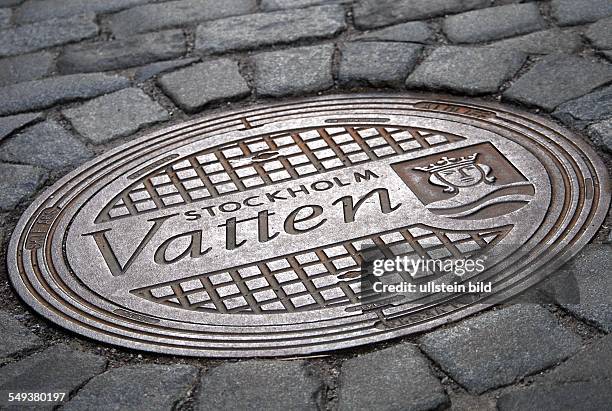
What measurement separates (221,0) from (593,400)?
8.97 ft

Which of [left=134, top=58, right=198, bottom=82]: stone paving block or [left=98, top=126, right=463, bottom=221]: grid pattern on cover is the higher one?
[left=134, top=58, right=198, bottom=82]: stone paving block

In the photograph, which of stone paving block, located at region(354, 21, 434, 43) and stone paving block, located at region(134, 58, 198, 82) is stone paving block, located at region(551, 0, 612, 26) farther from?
stone paving block, located at region(134, 58, 198, 82)

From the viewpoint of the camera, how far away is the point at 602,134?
3.32 m

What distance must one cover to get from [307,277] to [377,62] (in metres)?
1.31

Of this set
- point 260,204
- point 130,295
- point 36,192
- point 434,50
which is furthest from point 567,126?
point 36,192

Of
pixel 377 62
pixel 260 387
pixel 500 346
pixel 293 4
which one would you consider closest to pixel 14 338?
pixel 260 387

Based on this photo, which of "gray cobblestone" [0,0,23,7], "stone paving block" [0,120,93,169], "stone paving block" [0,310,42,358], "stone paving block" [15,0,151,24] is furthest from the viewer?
"gray cobblestone" [0,0,23,7]

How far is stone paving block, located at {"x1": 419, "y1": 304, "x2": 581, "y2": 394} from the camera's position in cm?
248

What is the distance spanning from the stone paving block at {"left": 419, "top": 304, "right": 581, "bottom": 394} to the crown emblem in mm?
685

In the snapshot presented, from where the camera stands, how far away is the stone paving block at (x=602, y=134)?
3.28 meters

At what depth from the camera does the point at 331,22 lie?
422 cm

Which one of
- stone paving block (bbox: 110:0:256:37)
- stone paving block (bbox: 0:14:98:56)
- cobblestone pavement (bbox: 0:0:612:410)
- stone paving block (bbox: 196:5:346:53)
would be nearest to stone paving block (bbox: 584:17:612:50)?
cobblestone pavement (bbox: 0:0:612:410)

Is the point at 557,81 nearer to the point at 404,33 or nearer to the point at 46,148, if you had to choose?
the point at 404,33

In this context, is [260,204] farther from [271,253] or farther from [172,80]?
[172,80]
